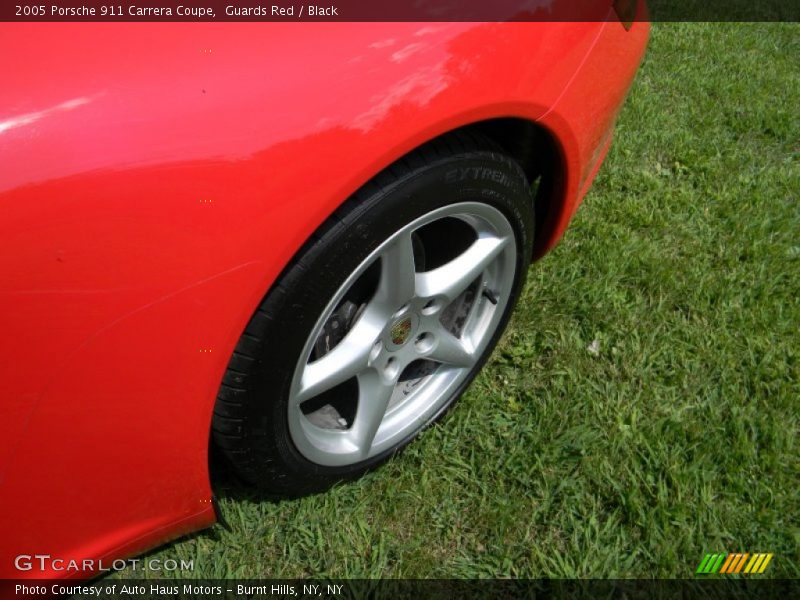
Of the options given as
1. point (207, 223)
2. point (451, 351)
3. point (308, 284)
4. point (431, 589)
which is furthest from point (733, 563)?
point (207, 223)

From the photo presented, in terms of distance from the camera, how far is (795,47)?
4105 mm

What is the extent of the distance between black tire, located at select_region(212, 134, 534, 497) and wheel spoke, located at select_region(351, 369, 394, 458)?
184 millimetres

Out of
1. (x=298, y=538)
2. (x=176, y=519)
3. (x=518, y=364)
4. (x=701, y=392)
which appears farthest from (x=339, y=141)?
(x=701, y=392)

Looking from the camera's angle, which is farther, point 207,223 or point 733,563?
point 733,563

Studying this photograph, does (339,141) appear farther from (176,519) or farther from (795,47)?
(795,47)

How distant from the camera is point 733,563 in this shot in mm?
1713

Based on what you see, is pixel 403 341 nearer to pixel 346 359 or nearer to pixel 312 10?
pixel 346 359

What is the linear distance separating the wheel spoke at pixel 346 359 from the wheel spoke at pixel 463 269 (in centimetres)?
17

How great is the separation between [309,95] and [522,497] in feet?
4.11

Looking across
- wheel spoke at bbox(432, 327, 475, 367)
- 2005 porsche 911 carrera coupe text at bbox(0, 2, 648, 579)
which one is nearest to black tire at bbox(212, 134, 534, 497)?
2005 porsche 911 carrera coupe text at bbox(0, 2, 648, 579)

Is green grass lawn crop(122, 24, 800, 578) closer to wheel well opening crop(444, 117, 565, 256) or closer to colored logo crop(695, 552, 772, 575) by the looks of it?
colored logo crop(695, 552, 772, 575)

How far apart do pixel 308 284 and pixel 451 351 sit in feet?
2.23

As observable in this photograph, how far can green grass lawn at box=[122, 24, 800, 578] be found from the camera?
5.70ft

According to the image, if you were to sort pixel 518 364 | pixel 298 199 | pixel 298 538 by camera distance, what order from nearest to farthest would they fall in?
pixel 298 199, pixel 298 538, pixel 518 364
